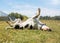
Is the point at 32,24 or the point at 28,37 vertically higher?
the point at 28,37

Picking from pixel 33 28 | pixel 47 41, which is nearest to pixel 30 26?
pixel 33 28

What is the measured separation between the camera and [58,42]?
8234 millimetres

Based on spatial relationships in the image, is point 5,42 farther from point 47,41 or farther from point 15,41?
point 47,41

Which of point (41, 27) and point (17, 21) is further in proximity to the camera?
point (17, 21)

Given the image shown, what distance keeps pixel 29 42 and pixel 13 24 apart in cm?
598

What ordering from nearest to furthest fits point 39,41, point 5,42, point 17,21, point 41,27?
point 5,42
point 39,41
point 41,27
point 17,21

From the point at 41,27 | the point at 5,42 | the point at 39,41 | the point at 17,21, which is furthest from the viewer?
the point at 17,21

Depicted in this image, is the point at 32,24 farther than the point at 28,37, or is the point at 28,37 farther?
the point at 32,24

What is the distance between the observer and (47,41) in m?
8.61

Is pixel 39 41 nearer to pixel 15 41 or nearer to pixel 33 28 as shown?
pixel 15 41

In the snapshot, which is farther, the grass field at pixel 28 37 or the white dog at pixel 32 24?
the white dog at pixel 32 24

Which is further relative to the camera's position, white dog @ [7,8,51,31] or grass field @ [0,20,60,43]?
white dog @ [7,8,51,31]

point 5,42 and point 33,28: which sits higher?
point 5,42

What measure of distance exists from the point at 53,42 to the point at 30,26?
5191 mm
